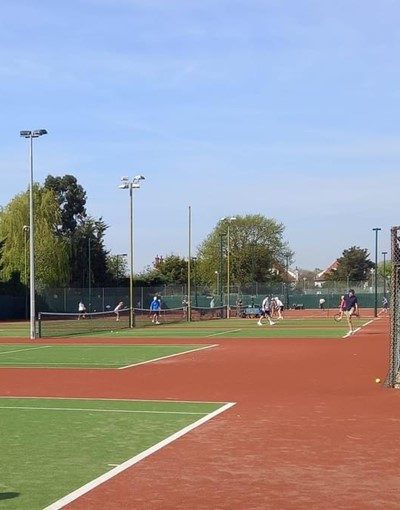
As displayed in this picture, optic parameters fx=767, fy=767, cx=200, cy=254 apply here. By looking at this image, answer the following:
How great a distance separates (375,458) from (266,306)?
31020 mm

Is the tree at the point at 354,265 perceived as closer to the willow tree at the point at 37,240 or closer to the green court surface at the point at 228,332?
the willow tree at the point at 37,240

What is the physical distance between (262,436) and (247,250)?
88597 millimetres

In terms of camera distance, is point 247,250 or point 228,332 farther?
point 247,250

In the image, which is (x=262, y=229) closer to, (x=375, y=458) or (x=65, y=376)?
A: (x=65, y=376)

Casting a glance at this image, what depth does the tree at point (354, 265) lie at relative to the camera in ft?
409

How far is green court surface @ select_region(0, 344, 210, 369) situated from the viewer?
18.5 m

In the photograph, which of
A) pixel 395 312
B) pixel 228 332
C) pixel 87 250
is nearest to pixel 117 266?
pixel 87 250

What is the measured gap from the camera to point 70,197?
293 feet

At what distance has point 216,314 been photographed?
185 feet

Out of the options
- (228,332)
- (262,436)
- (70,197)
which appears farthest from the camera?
(70,197)

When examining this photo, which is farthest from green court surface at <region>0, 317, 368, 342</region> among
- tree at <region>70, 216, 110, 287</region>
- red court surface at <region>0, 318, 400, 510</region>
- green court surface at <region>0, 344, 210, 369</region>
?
tree at <region>70, 216, 110, 287</region>

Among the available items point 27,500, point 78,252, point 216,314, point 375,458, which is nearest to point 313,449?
point 375,458

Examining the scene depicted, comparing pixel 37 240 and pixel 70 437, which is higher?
pixel 37 240

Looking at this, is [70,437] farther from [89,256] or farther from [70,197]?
[70,197]
